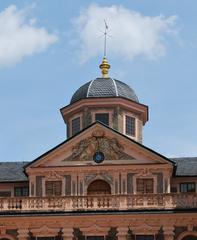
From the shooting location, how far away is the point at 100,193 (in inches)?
2320

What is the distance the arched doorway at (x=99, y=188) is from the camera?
194 ft

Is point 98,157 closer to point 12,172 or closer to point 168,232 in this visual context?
point 168,232

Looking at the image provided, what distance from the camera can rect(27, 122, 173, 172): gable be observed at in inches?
2319

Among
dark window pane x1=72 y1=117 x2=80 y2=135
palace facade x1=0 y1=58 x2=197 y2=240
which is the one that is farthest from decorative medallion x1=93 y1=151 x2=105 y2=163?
dark window pane x1=72 y1=117 x2=80 y2=135

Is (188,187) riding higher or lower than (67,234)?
higher

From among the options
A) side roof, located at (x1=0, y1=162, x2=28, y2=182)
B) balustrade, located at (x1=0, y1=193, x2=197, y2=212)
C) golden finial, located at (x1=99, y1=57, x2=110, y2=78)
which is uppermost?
golden finial, located at (x1=99, y1=57, x2=110, y2=78)

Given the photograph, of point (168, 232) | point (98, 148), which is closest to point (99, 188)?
point (98, 148)

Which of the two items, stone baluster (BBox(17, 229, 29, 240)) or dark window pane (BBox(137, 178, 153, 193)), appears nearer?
stone baluster (BBox(17, 229, 29, 240))

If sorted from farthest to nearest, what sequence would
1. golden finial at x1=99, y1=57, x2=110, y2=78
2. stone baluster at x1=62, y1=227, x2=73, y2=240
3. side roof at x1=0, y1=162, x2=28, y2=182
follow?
1. golden finial at x1=99, y1=57, x2=110, y2=78
2. side roof at x1=0, y1=162, x2=28, y2=182
3. stone baluster at x1=62, y1=227, x2=73, y2=240

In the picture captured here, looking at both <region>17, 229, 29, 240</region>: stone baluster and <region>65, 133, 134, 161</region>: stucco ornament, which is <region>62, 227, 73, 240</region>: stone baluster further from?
<region>65, 133, 134, 161</region>: stucco ornament

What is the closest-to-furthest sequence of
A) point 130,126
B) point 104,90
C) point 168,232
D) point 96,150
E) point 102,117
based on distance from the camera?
point 168,232 < point 96,150 < point 102,117 < point 130,126 < point 104,90

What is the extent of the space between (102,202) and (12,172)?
9.45 metres

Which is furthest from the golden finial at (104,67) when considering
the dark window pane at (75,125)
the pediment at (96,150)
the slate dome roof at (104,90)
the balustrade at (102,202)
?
the balustrade at (102,202)

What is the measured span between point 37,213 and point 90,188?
4547 mm
